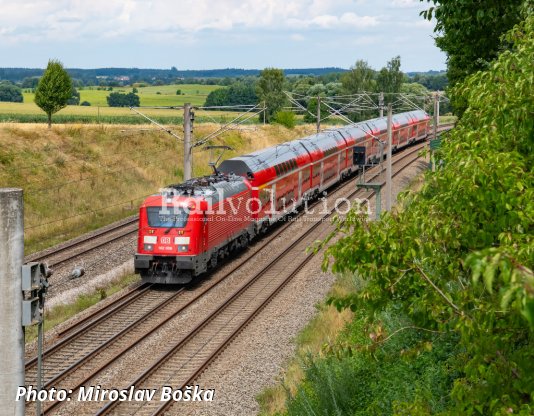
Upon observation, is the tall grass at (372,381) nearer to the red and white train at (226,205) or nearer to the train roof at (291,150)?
the red and white train at (226,205)

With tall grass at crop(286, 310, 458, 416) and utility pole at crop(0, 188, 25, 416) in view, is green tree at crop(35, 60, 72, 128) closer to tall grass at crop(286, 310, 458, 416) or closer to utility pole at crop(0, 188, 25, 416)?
tall grass at crop(286, 310, 458, 416)

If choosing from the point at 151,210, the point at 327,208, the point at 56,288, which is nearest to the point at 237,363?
the point at 151,210

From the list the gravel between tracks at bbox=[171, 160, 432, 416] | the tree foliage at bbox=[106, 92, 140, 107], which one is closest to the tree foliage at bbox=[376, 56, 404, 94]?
the tree foliage at bbox=[106, 92, 140, 107]

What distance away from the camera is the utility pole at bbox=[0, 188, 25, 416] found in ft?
31.3

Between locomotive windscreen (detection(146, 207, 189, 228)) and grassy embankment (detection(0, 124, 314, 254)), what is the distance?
30.9 ft

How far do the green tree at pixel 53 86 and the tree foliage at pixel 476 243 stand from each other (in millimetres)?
47653

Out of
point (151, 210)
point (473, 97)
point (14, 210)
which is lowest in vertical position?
point (151, 210)

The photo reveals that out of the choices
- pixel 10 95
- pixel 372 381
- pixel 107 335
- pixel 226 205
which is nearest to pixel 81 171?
pixel 226 205

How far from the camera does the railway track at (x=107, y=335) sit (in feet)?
57.8

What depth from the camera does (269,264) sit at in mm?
28875

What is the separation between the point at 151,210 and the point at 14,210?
15.1 meters

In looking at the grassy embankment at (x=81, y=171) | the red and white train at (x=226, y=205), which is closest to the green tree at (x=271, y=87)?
the grassy embankment at (x=81, y=171)

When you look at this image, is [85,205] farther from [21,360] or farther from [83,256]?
[21,360]

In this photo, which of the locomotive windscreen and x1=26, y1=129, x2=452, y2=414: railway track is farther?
the locomotive windscreen
